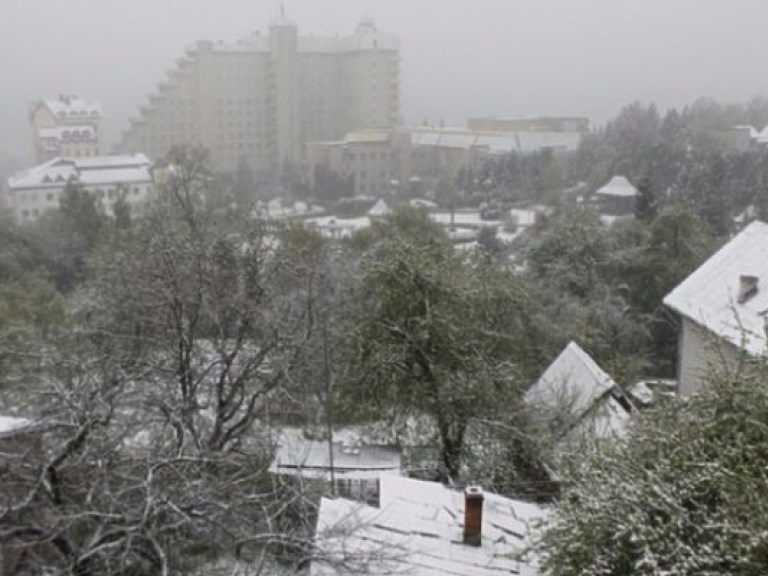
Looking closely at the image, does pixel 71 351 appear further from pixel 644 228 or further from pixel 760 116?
pixel 760 116

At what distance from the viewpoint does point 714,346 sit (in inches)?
238

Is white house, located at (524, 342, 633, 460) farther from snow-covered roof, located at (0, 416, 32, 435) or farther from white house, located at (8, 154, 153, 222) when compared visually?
white house, located at (8, 154, 153, 222)

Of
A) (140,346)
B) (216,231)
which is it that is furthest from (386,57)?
(140,346)

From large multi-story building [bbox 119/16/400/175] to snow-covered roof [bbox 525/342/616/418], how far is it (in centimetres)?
3363

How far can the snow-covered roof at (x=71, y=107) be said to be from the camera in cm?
4341

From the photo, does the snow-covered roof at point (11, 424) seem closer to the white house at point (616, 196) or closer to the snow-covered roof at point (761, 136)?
the white house at point (616, 196)

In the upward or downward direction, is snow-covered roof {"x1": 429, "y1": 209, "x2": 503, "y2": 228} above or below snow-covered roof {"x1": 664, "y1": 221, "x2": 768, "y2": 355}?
below

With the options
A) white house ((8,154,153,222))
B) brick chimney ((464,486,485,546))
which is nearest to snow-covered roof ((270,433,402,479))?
brick chimney ((464,486,485,546))

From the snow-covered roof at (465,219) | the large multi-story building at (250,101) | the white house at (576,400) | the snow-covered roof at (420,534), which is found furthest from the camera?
the large multi-story building at (250,101)

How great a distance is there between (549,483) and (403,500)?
3.20 m

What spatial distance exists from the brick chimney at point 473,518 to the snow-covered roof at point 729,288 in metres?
5.41

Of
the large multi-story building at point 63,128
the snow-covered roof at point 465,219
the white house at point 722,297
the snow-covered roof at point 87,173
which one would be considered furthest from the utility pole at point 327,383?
the large multi-story building at point 63,128

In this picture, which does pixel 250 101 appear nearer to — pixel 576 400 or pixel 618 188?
pixel 618 188

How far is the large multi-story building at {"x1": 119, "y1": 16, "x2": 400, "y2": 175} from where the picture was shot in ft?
144
